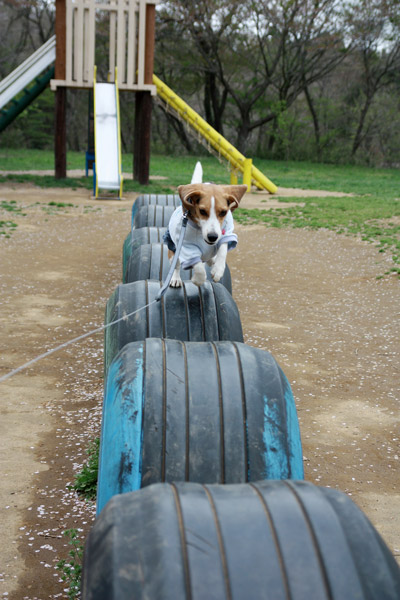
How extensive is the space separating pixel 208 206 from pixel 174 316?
84 centimetres

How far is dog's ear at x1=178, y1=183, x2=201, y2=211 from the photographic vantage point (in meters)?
4.82

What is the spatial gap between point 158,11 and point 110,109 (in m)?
16.4

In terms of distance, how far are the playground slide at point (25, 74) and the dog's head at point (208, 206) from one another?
56.0ft

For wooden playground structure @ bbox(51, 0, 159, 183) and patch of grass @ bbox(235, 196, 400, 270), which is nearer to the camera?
patch of grass @ bbox(235, 196, 400, 270)

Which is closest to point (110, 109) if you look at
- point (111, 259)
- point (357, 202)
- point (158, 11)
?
point (357, 202)

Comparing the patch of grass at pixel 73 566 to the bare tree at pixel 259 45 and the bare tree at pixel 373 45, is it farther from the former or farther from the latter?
the bare tree at pixel 373 45

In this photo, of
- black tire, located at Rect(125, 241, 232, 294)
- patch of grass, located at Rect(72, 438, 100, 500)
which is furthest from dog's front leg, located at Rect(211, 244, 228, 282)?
patch of grass, located at Rect(72, 438, 100, 500)

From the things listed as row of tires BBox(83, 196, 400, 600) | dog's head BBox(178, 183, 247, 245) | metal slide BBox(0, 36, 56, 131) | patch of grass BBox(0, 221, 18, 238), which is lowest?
patch of grass BBox(0, 221, 18, 238)

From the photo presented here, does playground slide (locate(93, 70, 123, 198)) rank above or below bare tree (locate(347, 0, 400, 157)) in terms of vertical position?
below

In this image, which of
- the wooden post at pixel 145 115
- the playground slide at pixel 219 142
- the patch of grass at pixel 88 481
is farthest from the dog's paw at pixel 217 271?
the playground slide at pixel 219 142

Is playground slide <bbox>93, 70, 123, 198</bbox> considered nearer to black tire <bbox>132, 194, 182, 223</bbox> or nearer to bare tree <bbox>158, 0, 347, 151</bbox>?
black tire <bbox>132, 194, 182, 223</bbox>

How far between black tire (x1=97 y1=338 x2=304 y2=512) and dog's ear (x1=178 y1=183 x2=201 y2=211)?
1.69 m

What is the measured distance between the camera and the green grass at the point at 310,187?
1477cm

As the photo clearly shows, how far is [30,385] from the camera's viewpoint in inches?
232
